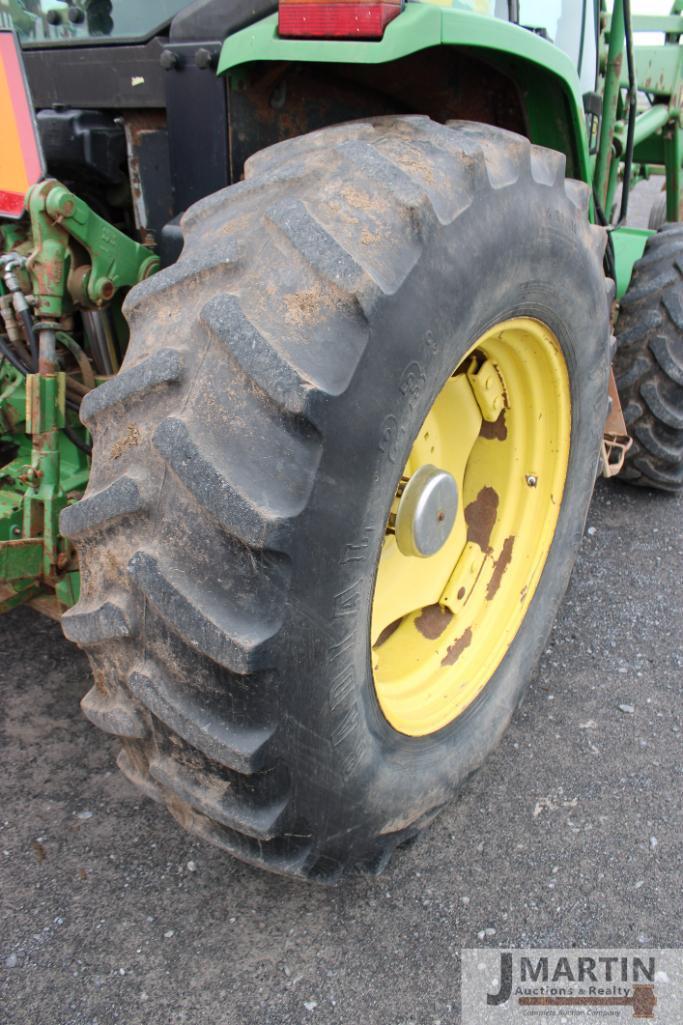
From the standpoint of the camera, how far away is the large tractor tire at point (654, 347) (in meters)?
2.94

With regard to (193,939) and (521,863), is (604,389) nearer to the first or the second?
(521,863)

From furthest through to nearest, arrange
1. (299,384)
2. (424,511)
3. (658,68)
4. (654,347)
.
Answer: (658,68), (654,347), (424,511), (299,384)

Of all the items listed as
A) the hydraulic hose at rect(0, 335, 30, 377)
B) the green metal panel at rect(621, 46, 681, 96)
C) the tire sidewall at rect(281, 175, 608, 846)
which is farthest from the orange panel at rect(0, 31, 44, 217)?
the green metal panel at rect(621, 46, 681, 96)

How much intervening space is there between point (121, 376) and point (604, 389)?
133 centimetres

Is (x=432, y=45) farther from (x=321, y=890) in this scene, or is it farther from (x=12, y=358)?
(x=321, y=890)

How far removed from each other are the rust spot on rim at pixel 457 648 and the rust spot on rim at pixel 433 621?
0.15ft

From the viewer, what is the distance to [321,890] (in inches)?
71.9

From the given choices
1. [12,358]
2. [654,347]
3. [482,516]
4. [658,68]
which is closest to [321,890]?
[482,516]

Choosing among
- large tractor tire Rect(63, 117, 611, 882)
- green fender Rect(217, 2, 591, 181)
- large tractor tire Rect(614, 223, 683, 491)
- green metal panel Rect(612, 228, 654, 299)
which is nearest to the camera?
large tractor tire Rect(63, 117, 611, 882)


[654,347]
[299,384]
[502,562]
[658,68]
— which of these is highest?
[658,68]

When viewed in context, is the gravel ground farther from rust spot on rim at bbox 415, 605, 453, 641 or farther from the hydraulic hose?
the hydraulic hose

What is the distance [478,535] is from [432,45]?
1.18 metres

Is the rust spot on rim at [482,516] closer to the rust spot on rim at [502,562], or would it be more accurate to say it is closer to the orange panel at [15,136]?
the rust spot on rim at [502,562]

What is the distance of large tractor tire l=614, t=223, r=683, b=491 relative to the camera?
2.94 metres
